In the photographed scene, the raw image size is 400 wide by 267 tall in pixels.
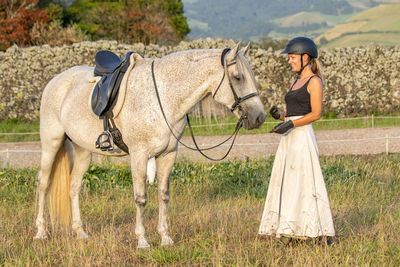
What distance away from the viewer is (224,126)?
55.0 ft

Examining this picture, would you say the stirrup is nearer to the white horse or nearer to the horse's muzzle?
the white horse

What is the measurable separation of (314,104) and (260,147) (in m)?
7.99

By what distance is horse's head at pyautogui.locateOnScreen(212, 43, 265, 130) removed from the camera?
5.46 meters

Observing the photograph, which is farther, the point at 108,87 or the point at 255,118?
→ the point at 108,87

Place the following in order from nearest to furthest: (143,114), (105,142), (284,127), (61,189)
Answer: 1. (284,127)
2. (143,114)
3. (105,142)
4. (61,189)

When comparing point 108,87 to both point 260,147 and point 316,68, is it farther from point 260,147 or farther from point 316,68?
point 260,147

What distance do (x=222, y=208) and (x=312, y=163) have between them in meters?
2.16

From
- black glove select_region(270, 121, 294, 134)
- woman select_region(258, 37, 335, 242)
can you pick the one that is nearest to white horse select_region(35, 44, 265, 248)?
black glove select_region(270, 121, 294, 134)

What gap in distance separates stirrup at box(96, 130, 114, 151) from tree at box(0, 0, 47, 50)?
21334 millimetres

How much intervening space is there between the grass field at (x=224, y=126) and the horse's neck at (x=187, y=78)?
32.8 ft

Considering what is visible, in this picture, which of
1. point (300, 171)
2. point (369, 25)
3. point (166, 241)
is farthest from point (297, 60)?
point (369, 25)

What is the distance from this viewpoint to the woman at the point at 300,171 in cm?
569

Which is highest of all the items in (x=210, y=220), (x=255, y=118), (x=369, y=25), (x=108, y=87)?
(x=369, y=25)

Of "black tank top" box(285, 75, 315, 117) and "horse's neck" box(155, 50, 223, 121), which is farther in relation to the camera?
"black tank top" box(285, 75, 315, 117)
